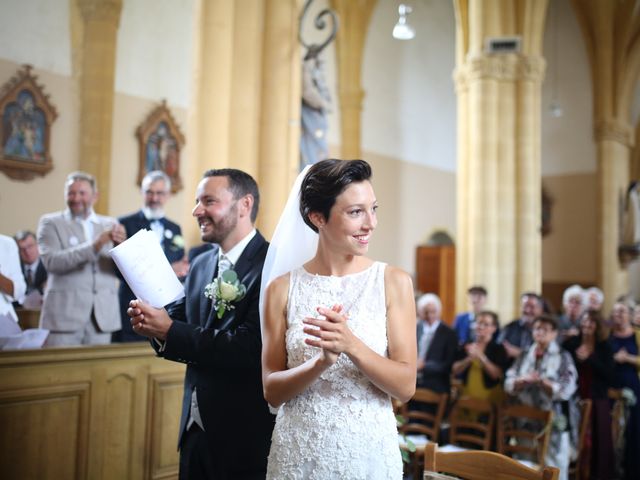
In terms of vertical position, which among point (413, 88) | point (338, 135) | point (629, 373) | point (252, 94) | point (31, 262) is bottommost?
point (629, 373)

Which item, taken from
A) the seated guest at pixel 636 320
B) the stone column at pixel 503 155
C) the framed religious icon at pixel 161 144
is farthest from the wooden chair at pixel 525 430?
the stone column at pixel 503 155

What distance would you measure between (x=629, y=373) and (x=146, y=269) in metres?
5.40

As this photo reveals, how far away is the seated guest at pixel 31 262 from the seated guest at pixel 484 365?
142 inches

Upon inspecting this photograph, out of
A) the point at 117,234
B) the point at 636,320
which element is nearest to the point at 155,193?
the point at 117,234

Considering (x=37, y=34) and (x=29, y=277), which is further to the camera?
(x=37, y=34)

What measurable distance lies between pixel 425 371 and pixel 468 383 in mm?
388

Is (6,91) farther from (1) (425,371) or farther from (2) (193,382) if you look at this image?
(1) (425,371)

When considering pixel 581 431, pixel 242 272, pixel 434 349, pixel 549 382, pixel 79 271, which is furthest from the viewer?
pixel 434 349

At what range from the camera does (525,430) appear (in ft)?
16.8

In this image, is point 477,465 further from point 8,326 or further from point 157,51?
point 157,51

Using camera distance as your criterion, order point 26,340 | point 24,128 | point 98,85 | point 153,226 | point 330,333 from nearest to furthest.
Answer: point 330,333 < point 26,340 < point 24,128 < point 153,226 < point 98,85

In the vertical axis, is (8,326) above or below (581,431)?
above

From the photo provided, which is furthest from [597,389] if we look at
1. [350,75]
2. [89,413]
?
[350,75]

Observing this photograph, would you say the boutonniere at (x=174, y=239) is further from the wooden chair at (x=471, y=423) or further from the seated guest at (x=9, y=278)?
the wooden chair at (x=471, y=423)
